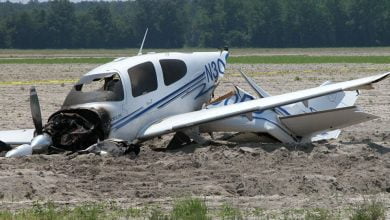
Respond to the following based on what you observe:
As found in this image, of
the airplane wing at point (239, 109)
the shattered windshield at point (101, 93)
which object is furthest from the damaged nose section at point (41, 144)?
the airplane wing at point (239, 109)

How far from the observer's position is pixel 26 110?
27.6 metres

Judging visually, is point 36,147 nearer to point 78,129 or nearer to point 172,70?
point 78,129

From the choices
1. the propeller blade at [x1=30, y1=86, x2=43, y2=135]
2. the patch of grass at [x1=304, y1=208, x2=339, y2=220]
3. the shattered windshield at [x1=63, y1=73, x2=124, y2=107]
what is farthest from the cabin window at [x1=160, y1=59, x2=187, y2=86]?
the patch of grass at [x1=304, y1=208, x2=339, y2=220]

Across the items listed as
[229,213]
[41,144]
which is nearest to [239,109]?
[41,144]

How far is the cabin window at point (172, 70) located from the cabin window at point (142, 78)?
34cm

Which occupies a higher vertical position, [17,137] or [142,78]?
[142,78]

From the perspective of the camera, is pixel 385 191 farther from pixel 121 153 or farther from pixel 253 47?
pixel 253 47

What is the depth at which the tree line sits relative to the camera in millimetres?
154875

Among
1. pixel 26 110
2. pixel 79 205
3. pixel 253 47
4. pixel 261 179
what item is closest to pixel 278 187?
pixel 261 179

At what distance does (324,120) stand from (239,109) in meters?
1.68

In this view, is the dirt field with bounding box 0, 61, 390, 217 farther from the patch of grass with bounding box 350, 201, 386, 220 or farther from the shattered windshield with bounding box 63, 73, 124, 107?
the shattered windshield with bounding box 63, 73, 124, 107

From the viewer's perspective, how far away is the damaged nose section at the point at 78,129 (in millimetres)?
17391

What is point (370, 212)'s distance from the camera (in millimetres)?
11500

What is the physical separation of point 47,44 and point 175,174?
146 meters
